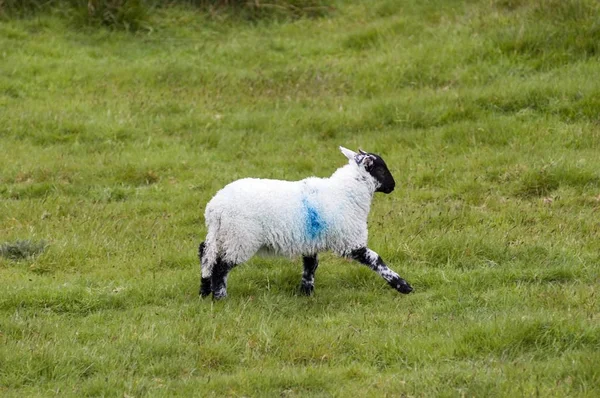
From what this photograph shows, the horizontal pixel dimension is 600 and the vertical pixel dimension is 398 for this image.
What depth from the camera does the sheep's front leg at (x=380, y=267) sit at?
9164 millimetres

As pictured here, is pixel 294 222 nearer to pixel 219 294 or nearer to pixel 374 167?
pixel 219 294

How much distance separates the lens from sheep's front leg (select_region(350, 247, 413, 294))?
30.1ft

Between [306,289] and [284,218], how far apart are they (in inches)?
34.6

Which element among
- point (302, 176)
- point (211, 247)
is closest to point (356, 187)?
point (211, 247)

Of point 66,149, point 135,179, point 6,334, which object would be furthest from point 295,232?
point 66,149

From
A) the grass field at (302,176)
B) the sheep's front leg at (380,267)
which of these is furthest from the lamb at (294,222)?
the grass field at (302,176)

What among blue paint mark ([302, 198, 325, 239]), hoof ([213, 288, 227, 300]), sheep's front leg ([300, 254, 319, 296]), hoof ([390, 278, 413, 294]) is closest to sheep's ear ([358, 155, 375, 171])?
blue paint mark ([302, 198, 325, 239])

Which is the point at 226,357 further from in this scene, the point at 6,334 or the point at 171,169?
the point at 171,169

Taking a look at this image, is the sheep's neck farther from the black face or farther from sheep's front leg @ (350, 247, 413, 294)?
sheep's front leg @ (350, 247, 413, 294)

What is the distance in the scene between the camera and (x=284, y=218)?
8922mm

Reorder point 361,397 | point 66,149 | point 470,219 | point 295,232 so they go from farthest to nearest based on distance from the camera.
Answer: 1. point 66,149
2. point 470,219
3. point 295,232
4. point 361,397

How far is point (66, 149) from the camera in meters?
14.1

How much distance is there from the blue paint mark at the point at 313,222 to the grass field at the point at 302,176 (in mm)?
644

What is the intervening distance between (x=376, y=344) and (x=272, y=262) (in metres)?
2.55
